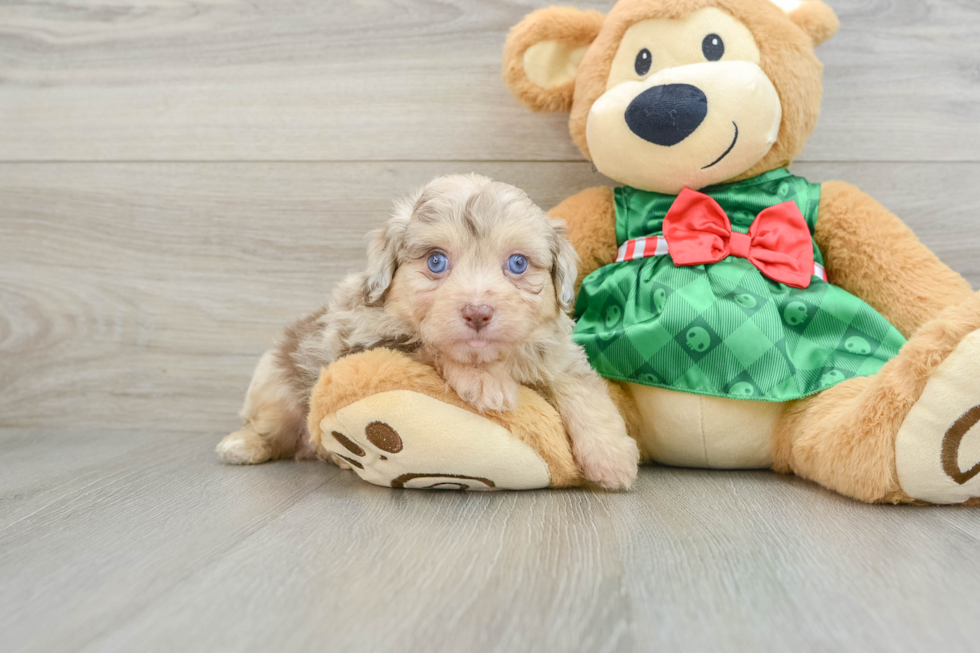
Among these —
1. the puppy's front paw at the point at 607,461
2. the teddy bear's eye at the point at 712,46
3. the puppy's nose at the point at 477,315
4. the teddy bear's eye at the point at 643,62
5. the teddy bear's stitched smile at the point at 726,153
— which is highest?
the teddy bear's eye at the point at 712,46

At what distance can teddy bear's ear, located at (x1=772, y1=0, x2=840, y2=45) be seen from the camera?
5.14 ft

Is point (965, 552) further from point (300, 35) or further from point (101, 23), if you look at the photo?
point (101, 23)

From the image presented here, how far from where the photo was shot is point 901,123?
1.86 m

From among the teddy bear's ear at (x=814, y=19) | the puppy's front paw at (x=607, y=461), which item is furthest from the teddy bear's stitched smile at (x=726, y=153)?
the puppy's front paw at (x=607, y=461)

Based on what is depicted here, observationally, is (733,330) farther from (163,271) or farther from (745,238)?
(163,271)

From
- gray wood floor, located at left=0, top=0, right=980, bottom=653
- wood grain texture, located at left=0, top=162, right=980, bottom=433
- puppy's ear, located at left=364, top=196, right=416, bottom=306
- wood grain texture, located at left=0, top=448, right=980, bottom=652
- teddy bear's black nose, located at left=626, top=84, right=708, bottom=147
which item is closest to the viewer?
wood grain texture, located at left=0, top=448, right=980, bottom=652

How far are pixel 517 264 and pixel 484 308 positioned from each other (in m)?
0.16

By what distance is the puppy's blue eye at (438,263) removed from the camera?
4.18 feet

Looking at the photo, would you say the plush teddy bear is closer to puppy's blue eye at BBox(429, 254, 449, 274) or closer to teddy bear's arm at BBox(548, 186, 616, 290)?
teddy bear's arm at BBox(548, 186, 616, 290)

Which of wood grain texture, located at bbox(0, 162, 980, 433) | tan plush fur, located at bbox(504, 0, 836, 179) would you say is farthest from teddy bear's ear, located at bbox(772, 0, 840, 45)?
wood grain texture, located at bbox(0, 162, 980, 433)

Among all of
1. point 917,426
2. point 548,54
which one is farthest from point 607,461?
point 548,54

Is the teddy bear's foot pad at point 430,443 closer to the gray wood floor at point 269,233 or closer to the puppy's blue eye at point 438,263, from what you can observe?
the gray wood floor at point 269,233

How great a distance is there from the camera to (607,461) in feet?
4.34

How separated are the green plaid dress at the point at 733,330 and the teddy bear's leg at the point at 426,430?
26cm
